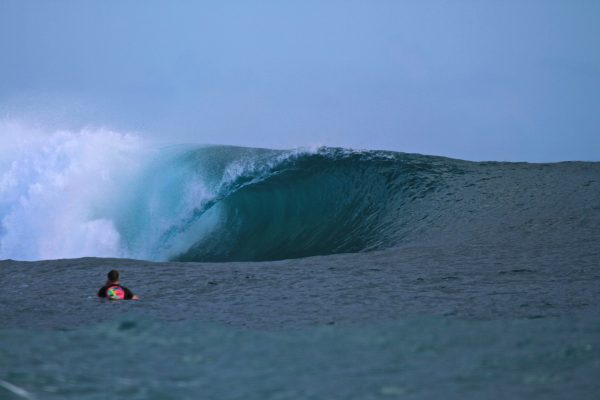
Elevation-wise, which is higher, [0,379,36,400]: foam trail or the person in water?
the person in water

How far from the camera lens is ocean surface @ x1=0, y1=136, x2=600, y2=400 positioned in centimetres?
338

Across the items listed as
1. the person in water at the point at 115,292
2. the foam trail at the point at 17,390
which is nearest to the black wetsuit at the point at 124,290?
the person in water at the point at 115,292

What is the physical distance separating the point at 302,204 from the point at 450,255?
550cm

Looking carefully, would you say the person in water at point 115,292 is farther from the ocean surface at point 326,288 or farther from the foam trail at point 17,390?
the foam trail at point 17,390

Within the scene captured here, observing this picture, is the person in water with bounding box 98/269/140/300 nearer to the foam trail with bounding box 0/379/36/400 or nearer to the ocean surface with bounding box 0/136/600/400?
the ocean surface with bounding box 0/136/600/400

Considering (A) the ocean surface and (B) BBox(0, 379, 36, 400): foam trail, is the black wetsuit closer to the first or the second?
(A) the ocean surface

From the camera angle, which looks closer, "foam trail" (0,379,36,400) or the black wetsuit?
"foam trail" (0,379,36,400)

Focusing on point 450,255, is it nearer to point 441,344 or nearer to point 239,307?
point 239,307

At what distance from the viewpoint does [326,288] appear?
631 centimetres

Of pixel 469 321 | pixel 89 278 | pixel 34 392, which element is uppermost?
pixel 89 278

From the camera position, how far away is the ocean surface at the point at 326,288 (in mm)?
3385

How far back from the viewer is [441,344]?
3973 mm

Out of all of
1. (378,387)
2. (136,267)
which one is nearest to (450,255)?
(136,267)

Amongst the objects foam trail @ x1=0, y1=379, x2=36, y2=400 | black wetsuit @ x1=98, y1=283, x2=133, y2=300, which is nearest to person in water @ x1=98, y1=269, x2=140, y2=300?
black wetsuit @ x1=98, y1=283, x2=133, y2=300
